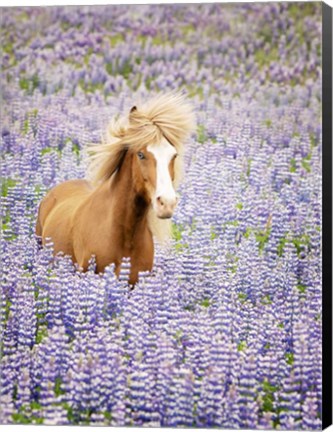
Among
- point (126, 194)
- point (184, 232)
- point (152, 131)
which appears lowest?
point (184, 232)

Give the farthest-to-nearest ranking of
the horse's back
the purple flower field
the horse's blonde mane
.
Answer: the horse's back, the horse's blonde mane, the purple flower field

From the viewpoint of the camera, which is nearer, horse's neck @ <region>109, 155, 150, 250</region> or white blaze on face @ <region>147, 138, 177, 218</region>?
white blaze on face @ <region>147, 138, 177, 218</region>

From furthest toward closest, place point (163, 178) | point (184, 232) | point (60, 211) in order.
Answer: point (60, 211) → point (184, 232) → point (163, 178)

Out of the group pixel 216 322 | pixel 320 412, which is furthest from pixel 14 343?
pixel 320 412

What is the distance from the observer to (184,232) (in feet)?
34.1

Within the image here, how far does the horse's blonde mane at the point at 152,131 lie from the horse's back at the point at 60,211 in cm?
22

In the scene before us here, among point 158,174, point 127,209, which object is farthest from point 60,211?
point 158,174

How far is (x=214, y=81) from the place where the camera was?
10.4 metres

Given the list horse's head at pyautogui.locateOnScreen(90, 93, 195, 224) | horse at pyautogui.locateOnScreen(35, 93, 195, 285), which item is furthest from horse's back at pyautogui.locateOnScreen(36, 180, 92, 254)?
horse's head at pyautogui.locateOnScreen(90, 93, 195, 224)

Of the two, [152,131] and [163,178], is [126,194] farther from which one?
[152,131]

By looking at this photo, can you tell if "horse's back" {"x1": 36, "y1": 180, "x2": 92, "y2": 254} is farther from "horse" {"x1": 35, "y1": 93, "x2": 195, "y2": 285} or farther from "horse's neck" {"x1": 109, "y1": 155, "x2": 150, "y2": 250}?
"horse's neck" {"x1": 109, "y1": 155, "x2": 150, "y2": 250}

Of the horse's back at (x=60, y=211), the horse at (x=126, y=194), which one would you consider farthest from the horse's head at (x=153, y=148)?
the horse's back at (x=60, y=211)

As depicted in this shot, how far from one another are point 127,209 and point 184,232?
1.33 ft

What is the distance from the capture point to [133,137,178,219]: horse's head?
33.7 feet
